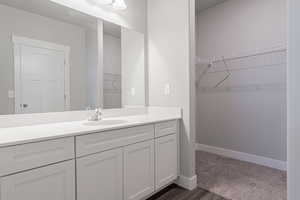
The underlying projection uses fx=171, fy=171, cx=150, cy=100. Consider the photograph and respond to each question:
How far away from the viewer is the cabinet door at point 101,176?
3.90ft

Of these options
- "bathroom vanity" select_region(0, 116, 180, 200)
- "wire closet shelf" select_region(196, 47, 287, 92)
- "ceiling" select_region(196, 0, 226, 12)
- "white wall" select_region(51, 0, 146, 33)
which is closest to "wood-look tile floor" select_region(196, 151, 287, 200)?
"bathroom vanity" select_region(0, 116, 180, 200)

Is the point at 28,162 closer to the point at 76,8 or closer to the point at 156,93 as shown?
the point at 76,8

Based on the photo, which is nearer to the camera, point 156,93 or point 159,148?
point 159,148

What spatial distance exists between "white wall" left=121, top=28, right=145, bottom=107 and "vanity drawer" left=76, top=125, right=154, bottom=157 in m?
0.71

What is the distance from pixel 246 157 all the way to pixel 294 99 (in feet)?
9.36

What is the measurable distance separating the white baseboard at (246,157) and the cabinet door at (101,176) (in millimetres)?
2239

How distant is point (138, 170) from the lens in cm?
156

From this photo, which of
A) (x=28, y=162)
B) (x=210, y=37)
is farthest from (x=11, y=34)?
(x=210, y=37)

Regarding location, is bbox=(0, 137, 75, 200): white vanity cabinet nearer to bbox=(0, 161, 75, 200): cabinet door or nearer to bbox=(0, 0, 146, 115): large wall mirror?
bbox=(0, 161, 75, 200): cabinet door

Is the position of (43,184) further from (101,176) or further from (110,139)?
(110,139)

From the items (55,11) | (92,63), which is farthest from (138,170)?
(55,11)

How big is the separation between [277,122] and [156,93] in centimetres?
181

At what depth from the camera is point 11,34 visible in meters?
1.38

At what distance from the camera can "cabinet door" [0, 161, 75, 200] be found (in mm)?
916
